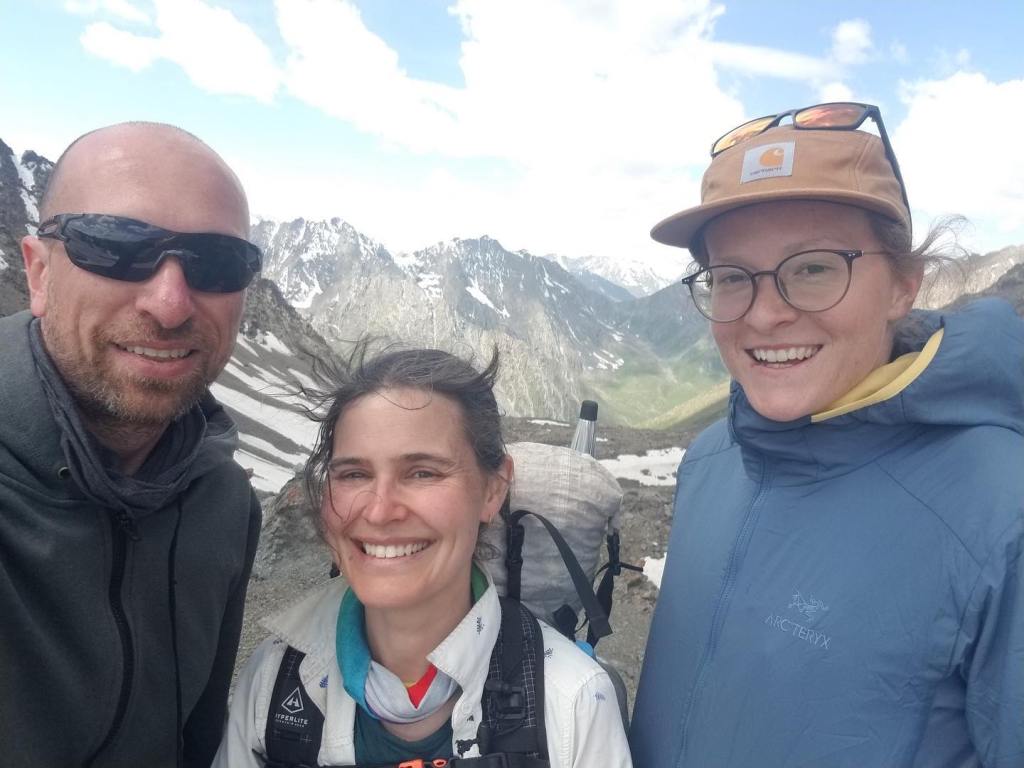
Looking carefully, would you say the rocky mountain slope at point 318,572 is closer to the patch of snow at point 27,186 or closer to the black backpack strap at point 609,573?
the black backpack strap at point 609,573

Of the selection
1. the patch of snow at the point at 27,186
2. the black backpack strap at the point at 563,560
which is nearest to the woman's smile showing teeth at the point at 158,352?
the black backpack strap at the point at 563,560

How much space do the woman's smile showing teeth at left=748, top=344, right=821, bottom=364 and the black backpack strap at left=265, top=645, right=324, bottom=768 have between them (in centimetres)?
298

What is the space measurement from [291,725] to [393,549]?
998 millimetres

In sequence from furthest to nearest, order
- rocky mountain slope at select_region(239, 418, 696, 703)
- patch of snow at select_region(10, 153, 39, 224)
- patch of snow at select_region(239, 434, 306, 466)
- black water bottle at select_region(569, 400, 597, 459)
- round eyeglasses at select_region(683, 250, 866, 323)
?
patch of snow at select_region(10, 153, 39, 224)
patch of snow at select_region(239, 434, 306, 466)
rocky mountain slope at select_region(239, 418, 696, 703)
black water bottle at select_region(569, 400, 597, 459)
round eyeglasses at select_region(683, 250, 866, 323)

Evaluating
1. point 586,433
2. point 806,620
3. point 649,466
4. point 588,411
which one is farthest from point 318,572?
point 649,466

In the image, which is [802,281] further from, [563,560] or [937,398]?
[563,560]

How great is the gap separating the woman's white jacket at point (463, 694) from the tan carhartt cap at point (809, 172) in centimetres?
253

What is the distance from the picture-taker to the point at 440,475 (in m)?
3.35

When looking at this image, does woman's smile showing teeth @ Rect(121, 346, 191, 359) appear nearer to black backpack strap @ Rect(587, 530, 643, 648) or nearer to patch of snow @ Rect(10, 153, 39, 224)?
black backpack strap @ Rect(587, 530, 643, 648)

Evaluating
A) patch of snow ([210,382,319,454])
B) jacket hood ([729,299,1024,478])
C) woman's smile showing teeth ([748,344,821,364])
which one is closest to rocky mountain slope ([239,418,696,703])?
woman's smile showing teeth ([748,344,821,364])

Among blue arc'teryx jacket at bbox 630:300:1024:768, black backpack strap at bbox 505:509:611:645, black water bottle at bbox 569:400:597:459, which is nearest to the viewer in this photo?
blue arc'teryx jacket at bbox 630:300:1024:768

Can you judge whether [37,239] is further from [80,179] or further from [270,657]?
[270,657]

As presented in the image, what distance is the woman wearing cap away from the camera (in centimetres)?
259

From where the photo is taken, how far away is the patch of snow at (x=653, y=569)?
1429 cm
